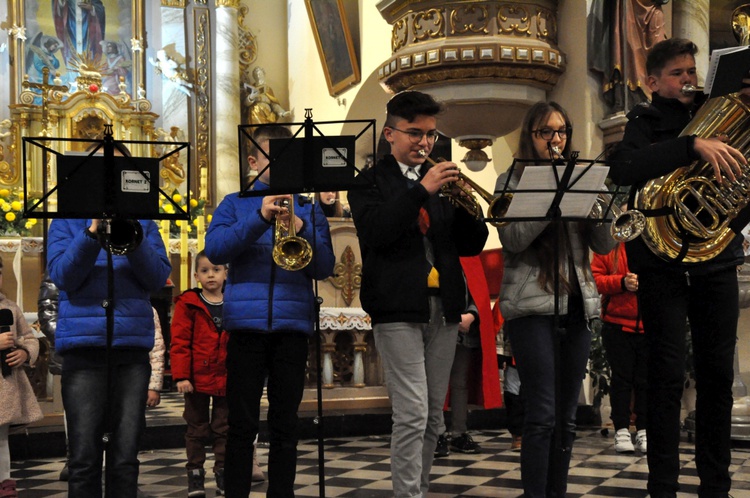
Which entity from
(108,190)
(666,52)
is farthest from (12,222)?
(666,52)

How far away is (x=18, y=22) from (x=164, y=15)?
2064 millimetres

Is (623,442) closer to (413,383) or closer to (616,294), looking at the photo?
(616,294)

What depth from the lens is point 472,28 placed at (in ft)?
25.2

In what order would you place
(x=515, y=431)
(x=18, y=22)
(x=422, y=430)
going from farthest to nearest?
(x=18, y=22) → (x=515, y=431) → (x=422, y=430)

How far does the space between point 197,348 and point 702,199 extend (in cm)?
277

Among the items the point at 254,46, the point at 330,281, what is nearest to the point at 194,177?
the point at 254,46

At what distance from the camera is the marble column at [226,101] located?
14234mm

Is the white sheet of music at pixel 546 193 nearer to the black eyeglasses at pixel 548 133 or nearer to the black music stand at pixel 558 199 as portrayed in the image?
the black music stand at pixel 558 199

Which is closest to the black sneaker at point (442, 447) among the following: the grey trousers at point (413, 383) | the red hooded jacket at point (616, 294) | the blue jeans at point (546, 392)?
the red hooded jacket at point (616, 294)

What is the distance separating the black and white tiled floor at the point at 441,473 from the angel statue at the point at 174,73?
8.50 meters

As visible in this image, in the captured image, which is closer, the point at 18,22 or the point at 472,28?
the point at 472,28

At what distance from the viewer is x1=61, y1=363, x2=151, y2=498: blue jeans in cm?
381

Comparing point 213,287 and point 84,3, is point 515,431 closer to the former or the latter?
point 213,287

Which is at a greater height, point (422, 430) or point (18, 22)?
point (18, 22)
